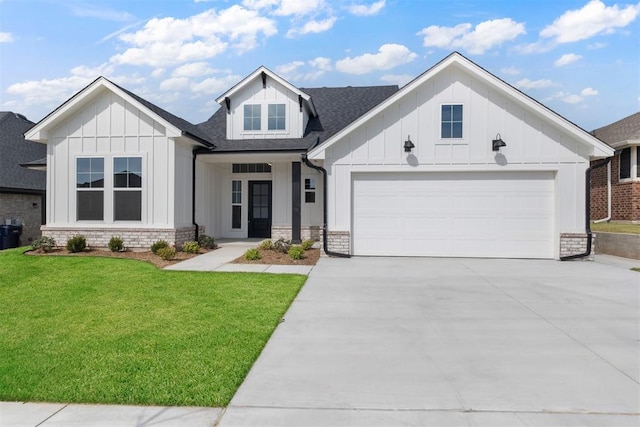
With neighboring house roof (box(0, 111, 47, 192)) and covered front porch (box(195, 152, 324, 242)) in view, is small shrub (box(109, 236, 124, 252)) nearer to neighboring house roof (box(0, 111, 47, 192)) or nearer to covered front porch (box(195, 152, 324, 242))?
covered front porch (box(195, 152, 324, 242))

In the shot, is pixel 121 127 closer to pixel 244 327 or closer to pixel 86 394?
pixel 244 327

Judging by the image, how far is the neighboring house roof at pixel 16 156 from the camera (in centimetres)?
1841

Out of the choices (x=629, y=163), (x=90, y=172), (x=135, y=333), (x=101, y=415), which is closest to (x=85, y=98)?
(x=90, y=172)

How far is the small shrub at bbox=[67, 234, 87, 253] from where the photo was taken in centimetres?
1109

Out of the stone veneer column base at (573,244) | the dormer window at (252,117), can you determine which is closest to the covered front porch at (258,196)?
the dormer window at (252,117)

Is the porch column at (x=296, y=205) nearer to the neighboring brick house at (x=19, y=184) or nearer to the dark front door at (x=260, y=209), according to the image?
the dark front door at (x=260, y=209)

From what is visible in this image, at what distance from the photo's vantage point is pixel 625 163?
16.5 m

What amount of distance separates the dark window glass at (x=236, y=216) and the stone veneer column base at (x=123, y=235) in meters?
3.61

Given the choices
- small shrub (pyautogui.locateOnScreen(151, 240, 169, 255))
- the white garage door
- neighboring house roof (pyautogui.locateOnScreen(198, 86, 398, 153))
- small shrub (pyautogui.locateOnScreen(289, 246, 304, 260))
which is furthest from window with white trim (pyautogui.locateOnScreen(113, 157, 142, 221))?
the white garage door

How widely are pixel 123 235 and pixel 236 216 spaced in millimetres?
4718

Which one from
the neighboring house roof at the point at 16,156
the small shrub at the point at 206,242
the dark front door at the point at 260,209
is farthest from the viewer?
the neighboring house roof at the point at 16,156

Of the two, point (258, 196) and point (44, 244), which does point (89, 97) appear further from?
point (258, 196)

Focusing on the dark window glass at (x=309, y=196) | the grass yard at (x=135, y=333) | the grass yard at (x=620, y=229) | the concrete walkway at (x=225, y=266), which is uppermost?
the dark window glass at (x=309, y=196)

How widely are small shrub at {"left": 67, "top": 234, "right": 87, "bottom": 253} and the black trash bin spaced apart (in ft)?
25.6
